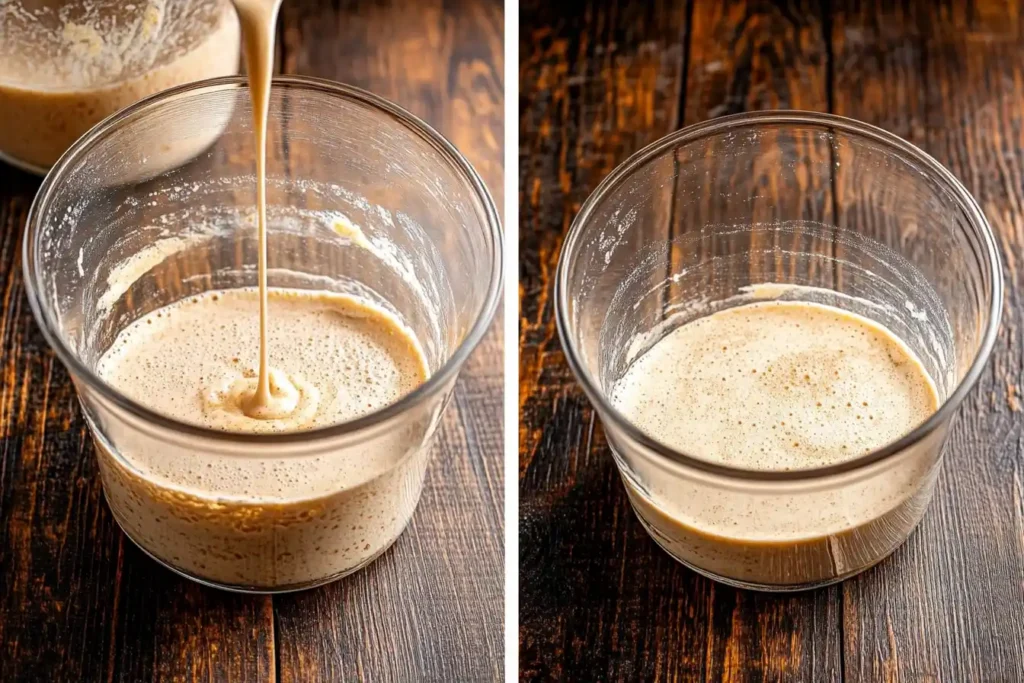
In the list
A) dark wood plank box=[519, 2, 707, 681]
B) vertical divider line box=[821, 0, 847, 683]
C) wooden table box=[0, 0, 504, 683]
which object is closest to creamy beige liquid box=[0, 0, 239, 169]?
wooden table box=[0, 0, 504, 683]

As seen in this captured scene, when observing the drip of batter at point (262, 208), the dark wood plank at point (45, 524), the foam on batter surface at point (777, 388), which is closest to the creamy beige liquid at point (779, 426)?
the foam on batter surface at point (777, 388)

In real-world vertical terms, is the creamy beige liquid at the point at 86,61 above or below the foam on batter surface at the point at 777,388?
above

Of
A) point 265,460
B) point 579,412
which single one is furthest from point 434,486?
point 265,460

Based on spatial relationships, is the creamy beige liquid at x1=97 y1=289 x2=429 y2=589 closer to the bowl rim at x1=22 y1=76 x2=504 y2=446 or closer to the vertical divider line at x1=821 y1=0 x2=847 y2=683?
the bowl rim at x1=22 y1=76 x2=504 y2=446

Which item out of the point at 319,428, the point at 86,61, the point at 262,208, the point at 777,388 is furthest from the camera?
the point at 86,61

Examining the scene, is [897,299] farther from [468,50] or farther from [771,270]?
[468,50]

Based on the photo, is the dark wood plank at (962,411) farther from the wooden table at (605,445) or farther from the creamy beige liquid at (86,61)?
the creamy beige liquid at (86,61)

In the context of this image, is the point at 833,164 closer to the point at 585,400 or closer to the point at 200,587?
the point at 585,400
